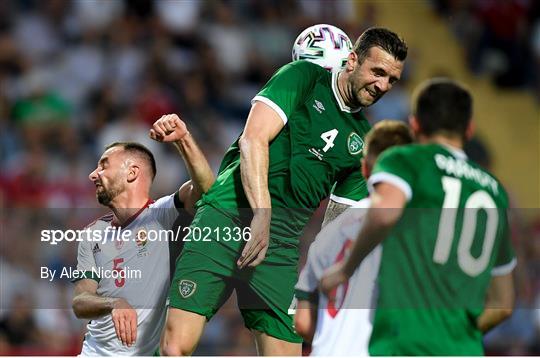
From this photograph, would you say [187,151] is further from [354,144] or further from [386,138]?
[386,138]

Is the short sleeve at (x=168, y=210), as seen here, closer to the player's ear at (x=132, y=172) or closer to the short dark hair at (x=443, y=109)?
the player's ear at (x=132, y=172)

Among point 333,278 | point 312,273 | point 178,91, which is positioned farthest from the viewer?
point 178,91

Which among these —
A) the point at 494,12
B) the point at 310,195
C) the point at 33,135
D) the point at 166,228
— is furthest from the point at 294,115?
the point at 494,12

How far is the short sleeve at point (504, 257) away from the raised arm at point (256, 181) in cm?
125

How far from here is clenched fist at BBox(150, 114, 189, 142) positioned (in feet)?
18.0

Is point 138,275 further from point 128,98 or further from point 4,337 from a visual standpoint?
point 128,98

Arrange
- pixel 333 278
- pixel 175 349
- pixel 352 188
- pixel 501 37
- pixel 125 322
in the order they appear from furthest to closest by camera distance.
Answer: pixel 501 37, pixel 352 188, pixel 125 322, pixel 175 349, pixel 333 278

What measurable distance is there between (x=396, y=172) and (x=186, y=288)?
1.73 metres

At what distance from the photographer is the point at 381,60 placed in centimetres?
561

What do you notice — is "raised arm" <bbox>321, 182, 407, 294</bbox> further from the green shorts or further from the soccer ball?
the soccer ball

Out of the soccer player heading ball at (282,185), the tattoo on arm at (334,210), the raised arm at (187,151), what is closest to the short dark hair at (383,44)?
the soccer player heading ball at (282,185)

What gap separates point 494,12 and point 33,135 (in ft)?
16.6

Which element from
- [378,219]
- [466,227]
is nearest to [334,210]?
[466,227]

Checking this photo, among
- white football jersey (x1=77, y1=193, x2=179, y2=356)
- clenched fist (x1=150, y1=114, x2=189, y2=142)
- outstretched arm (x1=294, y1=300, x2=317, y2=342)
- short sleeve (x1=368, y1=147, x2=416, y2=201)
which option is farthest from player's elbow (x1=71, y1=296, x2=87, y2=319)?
short sleeve (x1=368, y1=147, x2=416, y2=201)
